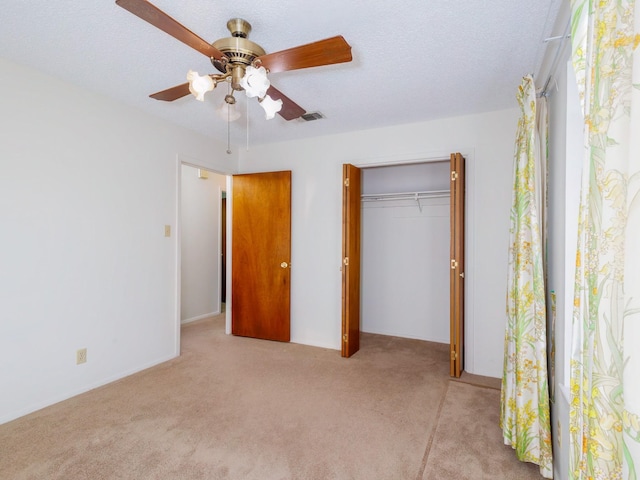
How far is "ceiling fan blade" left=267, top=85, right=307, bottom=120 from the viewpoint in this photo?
6.53ft

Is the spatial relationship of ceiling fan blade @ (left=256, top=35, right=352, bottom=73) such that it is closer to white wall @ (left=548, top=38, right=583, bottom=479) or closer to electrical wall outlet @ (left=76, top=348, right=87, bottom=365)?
white wall @ (left=548, top=38, right=583, bottom=479)


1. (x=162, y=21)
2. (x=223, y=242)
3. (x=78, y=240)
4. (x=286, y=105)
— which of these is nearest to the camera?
(x=162, y=21)

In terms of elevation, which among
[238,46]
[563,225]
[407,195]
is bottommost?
[563,225]

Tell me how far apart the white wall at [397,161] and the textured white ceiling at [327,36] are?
32 centimetres

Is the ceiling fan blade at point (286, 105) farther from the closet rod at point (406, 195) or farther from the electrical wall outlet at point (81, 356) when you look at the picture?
the electrical wall outlet at point (81, 356)

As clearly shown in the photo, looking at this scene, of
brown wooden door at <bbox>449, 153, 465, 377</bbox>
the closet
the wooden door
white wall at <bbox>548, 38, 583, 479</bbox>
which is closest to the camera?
white wall at <bbox>548, 38, 583, 479</bbox>

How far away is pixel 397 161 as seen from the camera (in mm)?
3572

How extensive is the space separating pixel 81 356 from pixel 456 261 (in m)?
3.23

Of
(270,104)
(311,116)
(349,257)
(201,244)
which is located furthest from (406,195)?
(201,244)

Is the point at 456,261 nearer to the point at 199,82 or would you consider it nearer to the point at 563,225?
the point at 563,225

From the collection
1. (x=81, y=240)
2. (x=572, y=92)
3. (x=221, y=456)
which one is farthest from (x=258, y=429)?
(x=572, y=92)

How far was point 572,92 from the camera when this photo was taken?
5.31 ft

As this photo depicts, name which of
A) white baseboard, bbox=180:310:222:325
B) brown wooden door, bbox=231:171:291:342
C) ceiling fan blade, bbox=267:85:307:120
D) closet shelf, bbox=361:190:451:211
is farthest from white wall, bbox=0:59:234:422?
A: closet shelf, bbox=361:190:451:211

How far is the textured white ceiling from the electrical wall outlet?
211 cm
